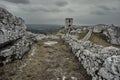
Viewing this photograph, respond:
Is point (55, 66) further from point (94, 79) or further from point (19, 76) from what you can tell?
point (94, 79)

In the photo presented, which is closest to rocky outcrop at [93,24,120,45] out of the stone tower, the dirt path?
the stone tower

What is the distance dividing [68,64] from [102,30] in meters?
55.0

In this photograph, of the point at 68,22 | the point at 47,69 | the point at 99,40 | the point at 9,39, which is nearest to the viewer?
the point at 47,69

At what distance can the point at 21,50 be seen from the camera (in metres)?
21.4

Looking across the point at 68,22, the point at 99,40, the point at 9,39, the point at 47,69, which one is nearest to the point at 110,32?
the point at 68,22

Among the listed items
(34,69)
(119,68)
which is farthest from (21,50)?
(119,68)

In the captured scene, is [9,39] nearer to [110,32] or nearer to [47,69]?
[47,69]

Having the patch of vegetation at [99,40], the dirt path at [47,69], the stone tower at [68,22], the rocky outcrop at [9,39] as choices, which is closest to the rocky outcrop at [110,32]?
the patch of vegetation at [99,40]

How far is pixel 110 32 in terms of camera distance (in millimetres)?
69625

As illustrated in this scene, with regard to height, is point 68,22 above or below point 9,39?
below

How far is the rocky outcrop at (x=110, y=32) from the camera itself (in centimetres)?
6806

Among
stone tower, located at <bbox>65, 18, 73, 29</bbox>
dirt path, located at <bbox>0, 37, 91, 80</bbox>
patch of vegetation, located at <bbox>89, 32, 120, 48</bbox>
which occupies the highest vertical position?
stone tower, located at <bbox>65, 18, 73, 29</bbox>

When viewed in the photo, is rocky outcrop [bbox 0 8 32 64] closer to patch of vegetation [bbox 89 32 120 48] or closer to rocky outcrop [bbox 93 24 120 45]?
patch of vegetation [bbox 89 32 120 48]

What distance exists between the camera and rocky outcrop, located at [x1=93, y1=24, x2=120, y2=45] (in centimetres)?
6806
